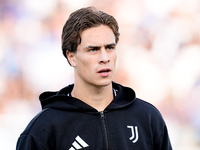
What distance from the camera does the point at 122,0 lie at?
7598mm

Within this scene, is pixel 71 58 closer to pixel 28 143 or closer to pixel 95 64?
pixel 95 64

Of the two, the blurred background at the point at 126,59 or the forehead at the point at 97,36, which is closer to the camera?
the forehead at the point at 97,36

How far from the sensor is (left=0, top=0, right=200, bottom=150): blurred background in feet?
21.5

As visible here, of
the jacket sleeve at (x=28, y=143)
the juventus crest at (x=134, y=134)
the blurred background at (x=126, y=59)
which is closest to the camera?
the jacket sleeve at (x=28, y=143)

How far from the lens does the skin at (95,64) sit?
1953mm

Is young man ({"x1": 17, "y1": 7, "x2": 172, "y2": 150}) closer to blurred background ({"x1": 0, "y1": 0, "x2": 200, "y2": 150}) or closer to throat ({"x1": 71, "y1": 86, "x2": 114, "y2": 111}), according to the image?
throat ({"x1": 71, "y1": 86, "x2": 114, "y2": 111})

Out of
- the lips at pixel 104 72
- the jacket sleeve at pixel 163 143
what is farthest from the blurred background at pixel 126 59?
the lips at pixel 104 72

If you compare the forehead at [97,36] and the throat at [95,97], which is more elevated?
the forehead at [97,36]

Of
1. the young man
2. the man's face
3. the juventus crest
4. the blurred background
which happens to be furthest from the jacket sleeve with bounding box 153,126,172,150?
the blurred background

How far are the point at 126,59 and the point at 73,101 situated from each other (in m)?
5.00

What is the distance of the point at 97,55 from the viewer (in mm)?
1959

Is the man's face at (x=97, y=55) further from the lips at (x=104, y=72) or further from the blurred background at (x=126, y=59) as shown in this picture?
the blurred background at (x=126, y=59)

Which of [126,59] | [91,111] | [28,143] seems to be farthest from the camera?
[126,59]

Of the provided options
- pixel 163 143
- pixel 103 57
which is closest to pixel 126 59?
pixel 163 143
